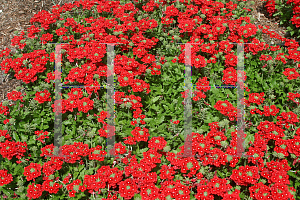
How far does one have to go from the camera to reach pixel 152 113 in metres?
5.98

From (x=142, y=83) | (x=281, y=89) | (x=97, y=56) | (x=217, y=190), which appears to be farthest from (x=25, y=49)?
(x=281, y=89)

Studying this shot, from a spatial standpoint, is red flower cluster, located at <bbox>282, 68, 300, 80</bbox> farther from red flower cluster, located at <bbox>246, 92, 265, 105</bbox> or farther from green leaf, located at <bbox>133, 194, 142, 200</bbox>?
green leaf, located at <bbox>133, 194, 142, 200</bbox>

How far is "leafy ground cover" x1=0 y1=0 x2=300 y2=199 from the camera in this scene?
4766 millimetres

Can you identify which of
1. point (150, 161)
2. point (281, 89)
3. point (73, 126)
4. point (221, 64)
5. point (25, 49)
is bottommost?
point (150, 161)

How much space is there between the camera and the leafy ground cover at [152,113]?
477 cm

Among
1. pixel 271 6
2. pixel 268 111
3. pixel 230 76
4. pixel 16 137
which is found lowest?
pixel 16 137

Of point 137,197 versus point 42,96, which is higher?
point 42,96

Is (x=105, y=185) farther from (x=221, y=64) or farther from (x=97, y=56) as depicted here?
(x=221, y=64)

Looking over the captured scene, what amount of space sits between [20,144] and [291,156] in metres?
5.44

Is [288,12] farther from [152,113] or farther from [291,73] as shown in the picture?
[152,113]

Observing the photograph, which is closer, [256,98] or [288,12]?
[256,98]

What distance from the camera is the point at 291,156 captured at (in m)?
4.96

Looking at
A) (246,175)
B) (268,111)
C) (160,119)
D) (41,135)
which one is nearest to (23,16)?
(41,135)

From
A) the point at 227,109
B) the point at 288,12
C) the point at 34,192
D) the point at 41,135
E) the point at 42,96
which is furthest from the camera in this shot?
the point at 288,12
